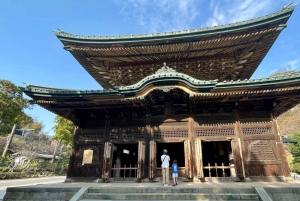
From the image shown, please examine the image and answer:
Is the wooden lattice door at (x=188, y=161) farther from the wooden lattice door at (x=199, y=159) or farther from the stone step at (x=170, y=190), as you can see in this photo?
the stone step at (x=170, y=190)

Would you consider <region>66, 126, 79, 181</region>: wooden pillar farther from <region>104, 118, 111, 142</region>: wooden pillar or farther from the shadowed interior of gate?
the shadowed interior of gate

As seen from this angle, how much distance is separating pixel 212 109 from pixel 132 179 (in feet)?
17.5

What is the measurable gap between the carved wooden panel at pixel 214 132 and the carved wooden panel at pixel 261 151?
1029 mm

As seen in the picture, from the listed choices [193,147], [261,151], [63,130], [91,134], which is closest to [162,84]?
[193,147]

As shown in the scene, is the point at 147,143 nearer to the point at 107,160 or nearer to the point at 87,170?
the point at 107,160

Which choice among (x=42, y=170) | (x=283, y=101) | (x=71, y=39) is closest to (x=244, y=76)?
(x=283, y=101)

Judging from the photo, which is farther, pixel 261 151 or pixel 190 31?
pixel 190 31

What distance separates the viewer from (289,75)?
25.5 feet

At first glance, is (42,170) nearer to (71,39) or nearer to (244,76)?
(71,39)

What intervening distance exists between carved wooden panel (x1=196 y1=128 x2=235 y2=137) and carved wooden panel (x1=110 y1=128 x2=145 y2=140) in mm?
2890

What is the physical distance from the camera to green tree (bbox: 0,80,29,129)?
2792 cm

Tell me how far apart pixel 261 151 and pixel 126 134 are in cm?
655

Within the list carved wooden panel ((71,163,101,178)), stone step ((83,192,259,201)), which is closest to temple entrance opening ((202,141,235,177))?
stone step ((83,192,259,201))

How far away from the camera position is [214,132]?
371 inches
